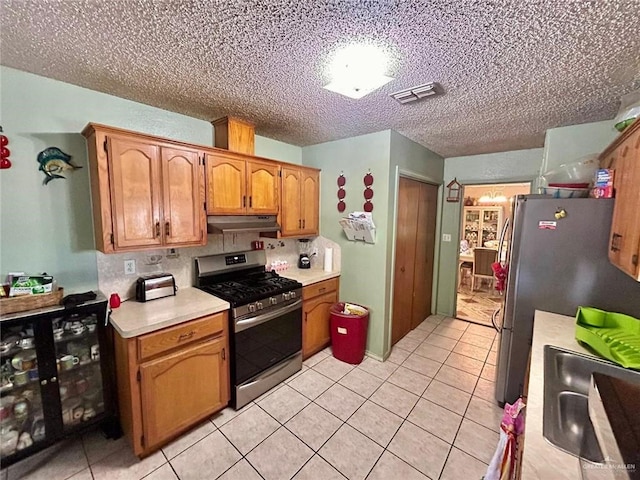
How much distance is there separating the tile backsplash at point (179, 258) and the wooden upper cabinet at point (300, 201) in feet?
1.02

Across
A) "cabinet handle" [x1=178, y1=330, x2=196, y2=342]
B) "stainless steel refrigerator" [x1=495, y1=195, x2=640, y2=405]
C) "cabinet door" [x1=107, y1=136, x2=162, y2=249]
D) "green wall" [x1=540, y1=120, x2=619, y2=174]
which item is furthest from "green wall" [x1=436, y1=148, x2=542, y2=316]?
"cabinet door" [x1=107, y1=136, x2=162, y2=249]

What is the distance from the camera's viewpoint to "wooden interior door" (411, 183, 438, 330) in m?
3.40

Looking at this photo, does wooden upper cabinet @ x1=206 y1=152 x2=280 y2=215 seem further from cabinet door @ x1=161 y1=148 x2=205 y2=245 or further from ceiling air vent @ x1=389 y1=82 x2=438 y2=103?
ceiling air vent @ x1=389 y1=82 x2=438 y2=103

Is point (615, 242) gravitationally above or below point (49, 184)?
below

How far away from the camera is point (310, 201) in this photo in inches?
119

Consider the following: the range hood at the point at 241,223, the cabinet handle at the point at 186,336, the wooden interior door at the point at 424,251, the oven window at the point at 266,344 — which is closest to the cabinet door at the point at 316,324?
the oven window at the point at 266,344

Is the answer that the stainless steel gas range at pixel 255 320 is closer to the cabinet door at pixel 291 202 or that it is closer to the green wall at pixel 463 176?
the cabinet door at pixel 291 202

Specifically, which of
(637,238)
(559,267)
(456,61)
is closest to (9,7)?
(456,61)

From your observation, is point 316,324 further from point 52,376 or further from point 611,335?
point 611,335

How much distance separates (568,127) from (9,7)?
3683mm

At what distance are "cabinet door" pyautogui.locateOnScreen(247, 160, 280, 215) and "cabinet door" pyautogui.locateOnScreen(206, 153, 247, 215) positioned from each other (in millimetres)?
65

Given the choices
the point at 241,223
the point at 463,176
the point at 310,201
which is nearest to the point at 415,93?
the point at 310,201

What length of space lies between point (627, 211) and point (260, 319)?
2.35m

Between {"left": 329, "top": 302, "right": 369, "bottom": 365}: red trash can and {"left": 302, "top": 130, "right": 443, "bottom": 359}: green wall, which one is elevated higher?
{"left": 302, "top": 130, "right": 443, "bottom": 359}: green wall
